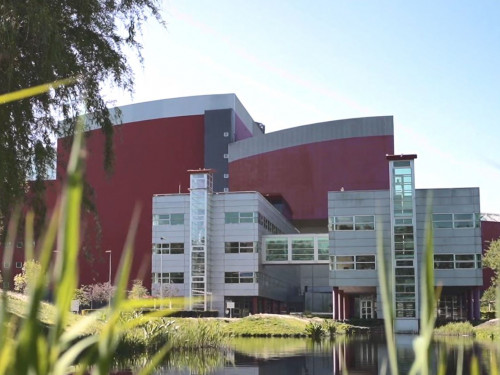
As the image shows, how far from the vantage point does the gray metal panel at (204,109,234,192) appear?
85938 mm

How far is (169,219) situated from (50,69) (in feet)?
186

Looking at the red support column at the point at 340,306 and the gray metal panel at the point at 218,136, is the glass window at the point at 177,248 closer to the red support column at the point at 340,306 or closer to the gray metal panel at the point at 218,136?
the red support column at the point at 340,306

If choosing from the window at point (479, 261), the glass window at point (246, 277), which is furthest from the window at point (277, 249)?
the window at point (479, 261)

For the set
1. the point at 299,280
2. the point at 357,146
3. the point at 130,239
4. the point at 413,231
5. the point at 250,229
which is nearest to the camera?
the point at 130,239

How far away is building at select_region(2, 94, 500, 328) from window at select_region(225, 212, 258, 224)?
0.43ft

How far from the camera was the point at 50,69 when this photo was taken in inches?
452

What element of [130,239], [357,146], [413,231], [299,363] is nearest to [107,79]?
[299,363]

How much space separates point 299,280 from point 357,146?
866 inches

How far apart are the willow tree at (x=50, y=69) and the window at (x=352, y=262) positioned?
155 feet

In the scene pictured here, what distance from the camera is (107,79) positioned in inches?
520

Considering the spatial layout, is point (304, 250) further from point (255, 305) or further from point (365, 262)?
point (365, 262)

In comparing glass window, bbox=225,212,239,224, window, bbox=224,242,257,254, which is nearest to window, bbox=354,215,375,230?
window, bbox=224,242,257,254

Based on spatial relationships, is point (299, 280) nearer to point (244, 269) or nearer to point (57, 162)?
point (244, 269)

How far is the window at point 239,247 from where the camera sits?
6688 centimetres
